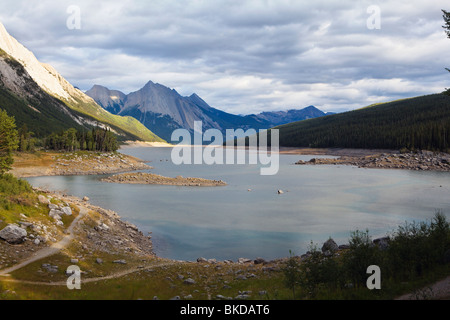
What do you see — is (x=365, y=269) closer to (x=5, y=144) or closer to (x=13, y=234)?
(x=13, y=234)

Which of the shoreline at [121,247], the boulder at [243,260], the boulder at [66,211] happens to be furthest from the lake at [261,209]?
the boulder at [66,211]

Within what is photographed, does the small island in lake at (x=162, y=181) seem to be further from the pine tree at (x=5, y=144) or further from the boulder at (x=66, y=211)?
the boulder at (x=66, y=211)

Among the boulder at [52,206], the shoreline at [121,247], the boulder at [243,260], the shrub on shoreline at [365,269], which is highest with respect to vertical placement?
the boulder at [52,206]


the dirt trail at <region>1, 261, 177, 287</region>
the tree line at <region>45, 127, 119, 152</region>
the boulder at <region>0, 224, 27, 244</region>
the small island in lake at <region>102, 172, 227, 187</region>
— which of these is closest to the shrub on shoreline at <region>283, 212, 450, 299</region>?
the dirt trail at <region>1, 261, 177, 287</region>

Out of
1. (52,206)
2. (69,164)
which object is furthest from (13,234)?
(69,164)

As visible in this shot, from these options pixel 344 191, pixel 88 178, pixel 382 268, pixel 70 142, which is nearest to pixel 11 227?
pixel 382 268

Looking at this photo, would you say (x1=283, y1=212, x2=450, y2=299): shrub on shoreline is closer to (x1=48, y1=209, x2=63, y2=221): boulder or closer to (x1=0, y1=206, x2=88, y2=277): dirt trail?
(x1=0, y1=206, x2=88, y2=277): dirt trail
